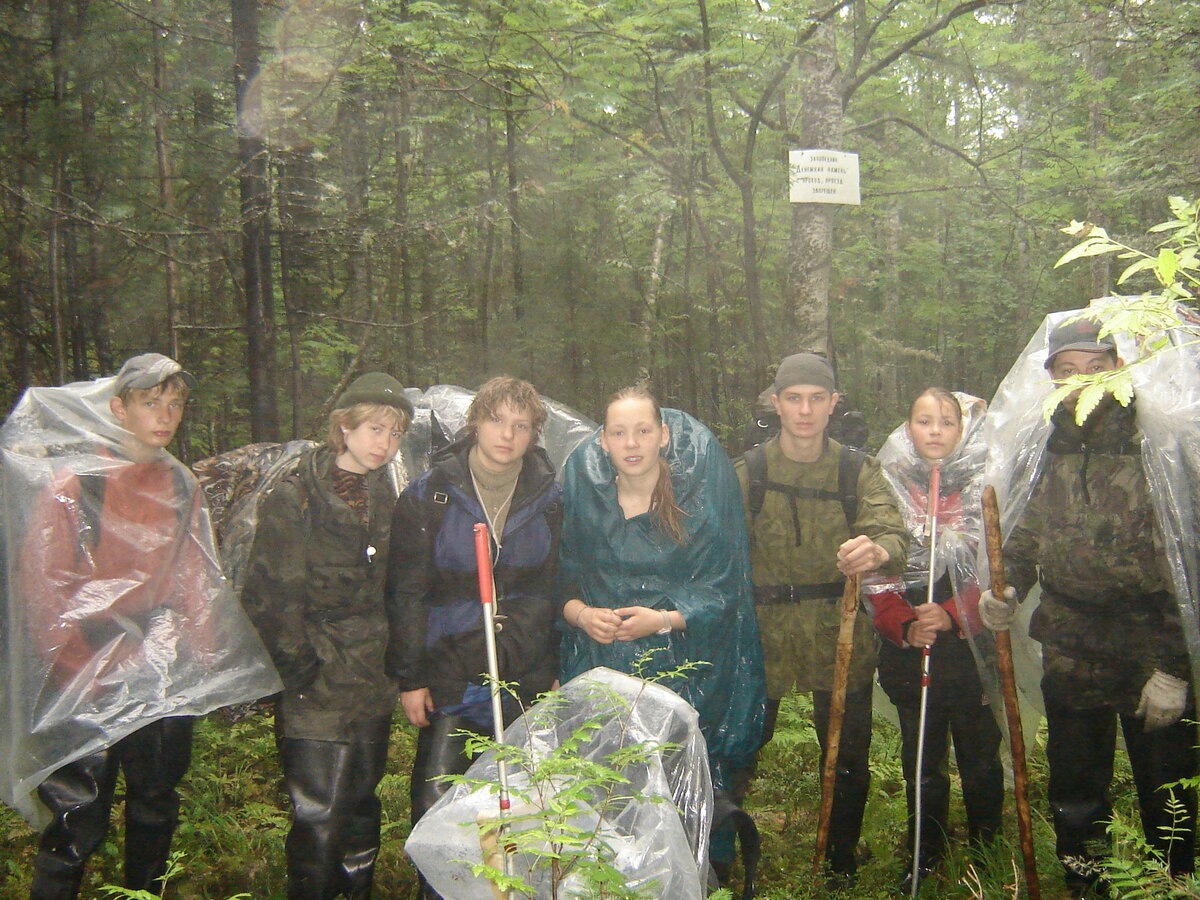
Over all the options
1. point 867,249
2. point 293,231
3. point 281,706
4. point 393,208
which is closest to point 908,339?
point 867,249

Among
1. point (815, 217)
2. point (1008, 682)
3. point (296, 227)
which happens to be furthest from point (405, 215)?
point (1008, 682)

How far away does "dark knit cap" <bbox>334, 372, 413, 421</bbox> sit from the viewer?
11.2 ft

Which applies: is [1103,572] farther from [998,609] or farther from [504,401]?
[504,401]

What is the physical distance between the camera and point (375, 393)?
3.40 meters

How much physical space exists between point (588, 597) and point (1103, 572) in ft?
6.81

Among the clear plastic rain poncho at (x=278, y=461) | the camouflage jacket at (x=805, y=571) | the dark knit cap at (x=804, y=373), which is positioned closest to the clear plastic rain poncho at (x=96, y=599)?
the clear plastic rain poncho at (x=278, y=461)

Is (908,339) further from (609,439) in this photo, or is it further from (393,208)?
(609,439)

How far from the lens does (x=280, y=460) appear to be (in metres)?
4.53

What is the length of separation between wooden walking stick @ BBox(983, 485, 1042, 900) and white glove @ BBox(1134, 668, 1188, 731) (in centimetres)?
48

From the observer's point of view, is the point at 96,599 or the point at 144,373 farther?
the point at 144,373

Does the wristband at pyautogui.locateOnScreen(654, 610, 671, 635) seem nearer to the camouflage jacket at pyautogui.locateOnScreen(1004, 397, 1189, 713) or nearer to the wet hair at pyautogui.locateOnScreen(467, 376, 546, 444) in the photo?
the wet hair at pyautogui.locateOnScreen(467, 376, 546, 444)

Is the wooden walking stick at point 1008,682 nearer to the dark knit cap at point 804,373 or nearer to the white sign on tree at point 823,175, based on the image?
the dark knit cap at point 804,373

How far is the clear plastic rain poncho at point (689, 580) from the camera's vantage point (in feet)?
11.2

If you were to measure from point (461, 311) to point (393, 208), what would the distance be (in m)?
1.37
